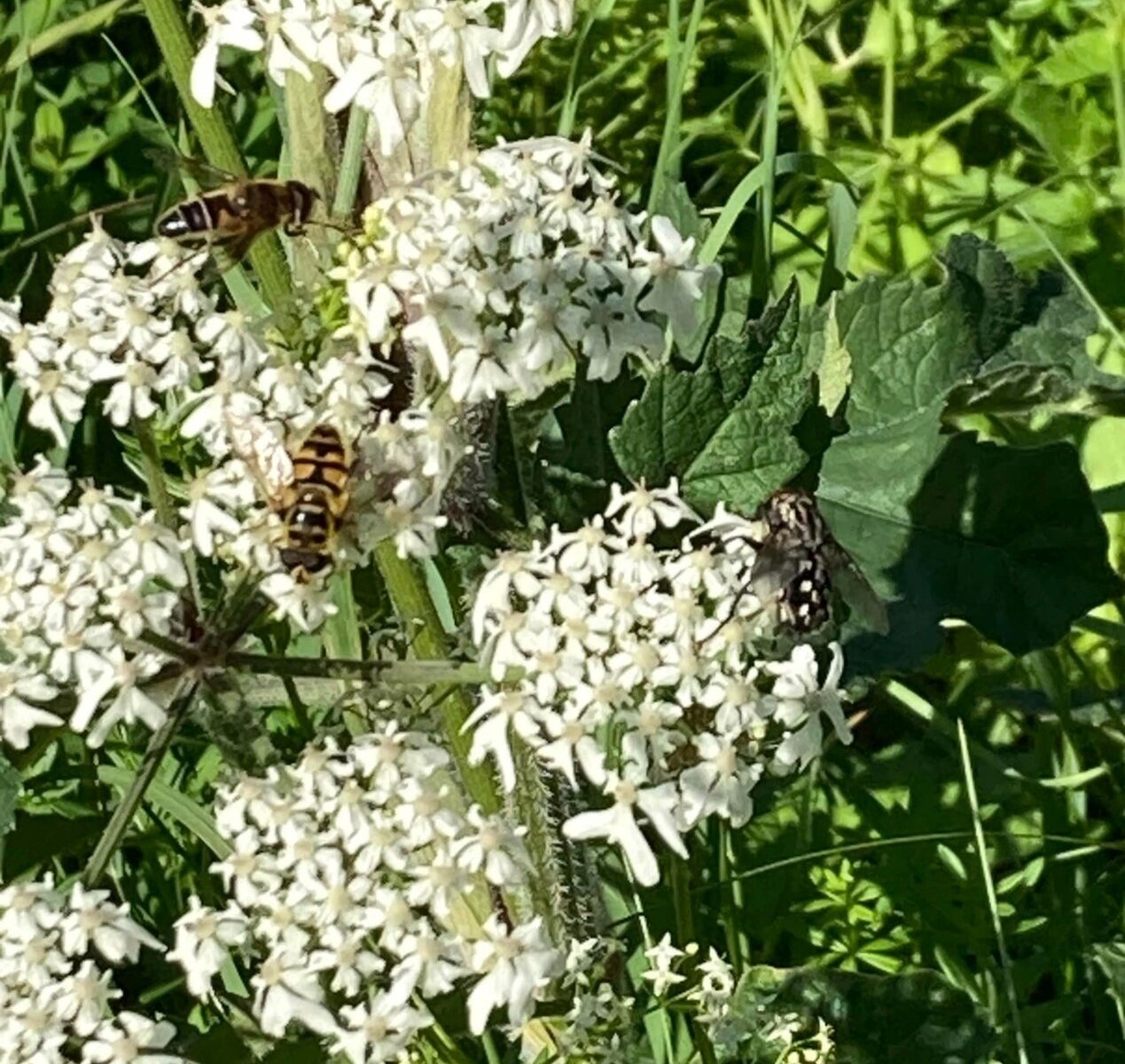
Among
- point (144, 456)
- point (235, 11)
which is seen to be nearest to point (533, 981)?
point (144, 456)

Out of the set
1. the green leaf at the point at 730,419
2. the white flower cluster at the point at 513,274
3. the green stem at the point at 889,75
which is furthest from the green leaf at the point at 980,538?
the green stem at the point at 889,75

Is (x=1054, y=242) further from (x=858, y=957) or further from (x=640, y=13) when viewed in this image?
(x=858, y=957)

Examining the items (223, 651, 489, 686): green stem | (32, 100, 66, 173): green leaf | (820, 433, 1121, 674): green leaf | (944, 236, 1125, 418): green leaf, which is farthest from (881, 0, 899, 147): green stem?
(223, 651, 489, 686): green stem

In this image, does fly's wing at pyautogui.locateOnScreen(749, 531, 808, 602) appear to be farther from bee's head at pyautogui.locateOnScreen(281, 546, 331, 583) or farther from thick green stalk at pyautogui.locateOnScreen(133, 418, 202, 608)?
thick green stalk at pyautogui.locateOnScreen(133, 418, 202, 608)

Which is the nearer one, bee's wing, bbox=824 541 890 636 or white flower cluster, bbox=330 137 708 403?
white flower cluster, bbox=330 137 708 403

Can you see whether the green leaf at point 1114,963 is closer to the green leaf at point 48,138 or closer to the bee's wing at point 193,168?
the bee's wing at point 193,168
